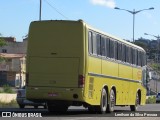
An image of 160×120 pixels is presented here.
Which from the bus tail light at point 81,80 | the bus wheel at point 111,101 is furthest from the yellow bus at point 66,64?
the bus wheel at point 111,101

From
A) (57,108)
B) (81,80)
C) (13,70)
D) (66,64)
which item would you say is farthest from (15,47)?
(81,80)

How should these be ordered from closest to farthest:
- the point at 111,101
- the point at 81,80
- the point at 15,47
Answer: the point at 81,80
the point at 111,101
the point at 15,47

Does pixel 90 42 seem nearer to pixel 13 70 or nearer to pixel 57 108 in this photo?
pixel 57 108

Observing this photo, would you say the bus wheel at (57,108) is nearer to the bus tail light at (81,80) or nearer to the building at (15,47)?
the bus tail light at (81,80)

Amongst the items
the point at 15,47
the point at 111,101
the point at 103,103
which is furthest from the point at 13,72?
the point at 103,103

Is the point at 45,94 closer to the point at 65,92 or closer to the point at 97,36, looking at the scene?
the point at 65,92

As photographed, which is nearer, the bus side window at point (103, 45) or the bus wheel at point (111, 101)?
the bus side window at point (103, 45)

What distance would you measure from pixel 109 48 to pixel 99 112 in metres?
3.06

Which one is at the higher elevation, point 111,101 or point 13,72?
point 13,72

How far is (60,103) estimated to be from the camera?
2288 cm

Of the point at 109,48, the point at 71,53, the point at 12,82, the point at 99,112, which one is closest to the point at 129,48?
the point at 109,48

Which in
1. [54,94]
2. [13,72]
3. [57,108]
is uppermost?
[13,72]

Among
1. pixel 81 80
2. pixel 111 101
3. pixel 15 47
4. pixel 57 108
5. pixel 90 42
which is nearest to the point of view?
pixel 81 80

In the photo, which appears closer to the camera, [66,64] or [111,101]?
[66,64]
